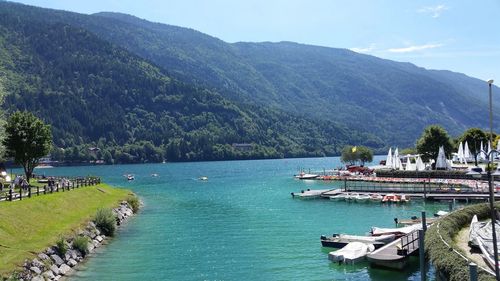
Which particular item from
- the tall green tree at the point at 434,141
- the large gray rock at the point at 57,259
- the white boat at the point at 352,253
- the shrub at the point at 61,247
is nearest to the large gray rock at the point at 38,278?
the large gray rock at the point at 57,259

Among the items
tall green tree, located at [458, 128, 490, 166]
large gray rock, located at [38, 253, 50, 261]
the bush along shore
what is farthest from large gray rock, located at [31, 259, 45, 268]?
tall green tree, located at [458, 128, 490, 166]

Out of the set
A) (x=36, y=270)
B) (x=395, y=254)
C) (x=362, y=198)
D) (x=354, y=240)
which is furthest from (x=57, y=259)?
(x=362, y=198)

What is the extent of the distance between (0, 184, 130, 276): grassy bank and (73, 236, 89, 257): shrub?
1.55m

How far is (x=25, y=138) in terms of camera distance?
7000 centimetres

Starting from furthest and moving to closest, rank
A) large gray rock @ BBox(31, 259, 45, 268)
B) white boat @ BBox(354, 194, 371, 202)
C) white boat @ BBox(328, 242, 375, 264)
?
white boat @ BBox(354, 194, 371, 202) < white boat @ BBox(328, 242, 375, 264) < large gray rock @ BBox(31, 259, 45, 268)

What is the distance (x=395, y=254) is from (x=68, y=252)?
26965 mm

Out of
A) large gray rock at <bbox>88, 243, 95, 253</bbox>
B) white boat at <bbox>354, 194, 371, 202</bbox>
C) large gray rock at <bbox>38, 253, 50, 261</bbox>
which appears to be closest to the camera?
large gray rock at <bbox>38, 253, 50, 261</bbox>

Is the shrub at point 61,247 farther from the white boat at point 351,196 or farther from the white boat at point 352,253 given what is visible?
the white boat at point 351,196

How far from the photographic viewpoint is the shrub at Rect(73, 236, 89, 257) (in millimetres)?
42912

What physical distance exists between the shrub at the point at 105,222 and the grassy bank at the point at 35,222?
42.3 inches

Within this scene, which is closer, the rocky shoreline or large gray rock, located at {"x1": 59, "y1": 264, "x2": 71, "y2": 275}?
the rocky shoreline

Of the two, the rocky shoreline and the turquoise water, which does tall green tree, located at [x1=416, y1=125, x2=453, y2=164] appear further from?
the rocky shoreline

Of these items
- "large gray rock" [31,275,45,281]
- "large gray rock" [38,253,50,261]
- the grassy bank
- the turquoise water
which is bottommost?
the turquoise water

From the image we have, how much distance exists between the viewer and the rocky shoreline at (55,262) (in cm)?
3312
